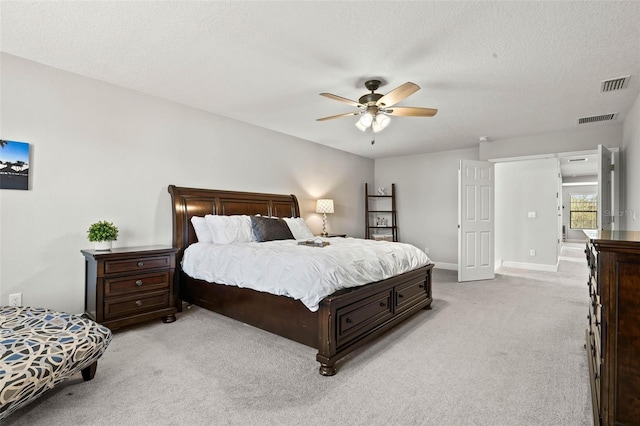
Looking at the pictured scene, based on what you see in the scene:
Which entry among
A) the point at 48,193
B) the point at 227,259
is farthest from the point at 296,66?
the point at 48,193

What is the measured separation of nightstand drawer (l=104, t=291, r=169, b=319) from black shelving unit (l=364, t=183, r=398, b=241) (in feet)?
15.9

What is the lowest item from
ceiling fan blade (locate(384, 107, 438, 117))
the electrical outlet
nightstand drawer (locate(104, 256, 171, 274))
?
the electrical outlet

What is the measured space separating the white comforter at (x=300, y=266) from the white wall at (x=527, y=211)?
4277mm

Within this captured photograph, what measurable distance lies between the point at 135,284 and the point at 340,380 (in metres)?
2.24

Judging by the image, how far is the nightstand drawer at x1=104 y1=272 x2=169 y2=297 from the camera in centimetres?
295

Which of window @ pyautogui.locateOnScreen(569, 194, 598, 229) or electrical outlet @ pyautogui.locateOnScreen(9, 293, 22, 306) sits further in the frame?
window @ pyautogui.locateOnScreen(569, 194, 598, 229)

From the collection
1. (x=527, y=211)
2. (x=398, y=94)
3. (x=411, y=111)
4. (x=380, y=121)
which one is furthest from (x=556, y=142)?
(x=398, y=94)

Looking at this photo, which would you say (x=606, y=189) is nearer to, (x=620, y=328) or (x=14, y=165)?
(x=620, y=328)

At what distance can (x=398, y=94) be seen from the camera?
112 inches

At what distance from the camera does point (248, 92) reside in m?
3.56

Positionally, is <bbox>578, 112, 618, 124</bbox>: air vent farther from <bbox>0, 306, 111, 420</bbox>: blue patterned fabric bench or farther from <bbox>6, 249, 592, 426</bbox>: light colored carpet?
<bbox>0, 306, 111, 420</bbox>: blue patterned fabric bench

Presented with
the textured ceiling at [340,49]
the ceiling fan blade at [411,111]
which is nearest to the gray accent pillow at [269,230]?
the textured ceiling at [340,49]

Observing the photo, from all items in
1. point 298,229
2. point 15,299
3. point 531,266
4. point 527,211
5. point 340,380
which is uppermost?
point 527,211

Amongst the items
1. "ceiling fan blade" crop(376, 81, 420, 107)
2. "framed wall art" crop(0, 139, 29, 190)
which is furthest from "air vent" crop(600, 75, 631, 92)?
"framed wall art" crop(0, 139, 29, 190)
